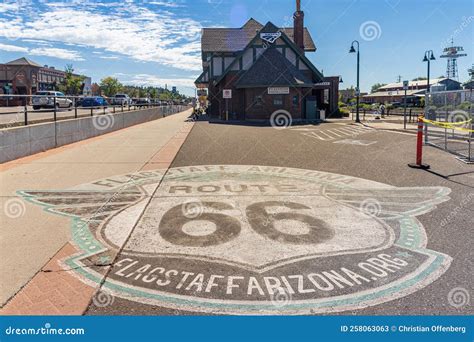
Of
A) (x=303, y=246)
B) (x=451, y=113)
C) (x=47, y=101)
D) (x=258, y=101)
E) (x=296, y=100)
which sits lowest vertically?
(x=303, y=246)

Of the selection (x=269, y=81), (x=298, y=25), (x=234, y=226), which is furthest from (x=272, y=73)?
(x=234, y=226)

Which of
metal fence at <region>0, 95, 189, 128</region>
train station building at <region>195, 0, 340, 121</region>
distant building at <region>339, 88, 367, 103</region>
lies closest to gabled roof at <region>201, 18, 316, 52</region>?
train station building at <region>195, 0, 340, 121</region>

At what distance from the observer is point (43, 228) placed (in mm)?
5402

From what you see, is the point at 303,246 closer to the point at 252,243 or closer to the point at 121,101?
the point at 252,243

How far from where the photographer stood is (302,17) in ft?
125

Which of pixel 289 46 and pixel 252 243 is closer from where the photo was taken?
pixel 252 243

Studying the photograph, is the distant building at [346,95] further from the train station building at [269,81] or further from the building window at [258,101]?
the building window at [258,101]

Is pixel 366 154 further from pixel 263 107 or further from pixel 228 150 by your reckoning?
pixel 263 107

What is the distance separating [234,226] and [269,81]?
87.7 ft

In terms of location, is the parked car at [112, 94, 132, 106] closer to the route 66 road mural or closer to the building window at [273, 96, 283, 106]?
the building window at [273, 96, 283, 106]

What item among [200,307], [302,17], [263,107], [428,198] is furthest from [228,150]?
[302,17]

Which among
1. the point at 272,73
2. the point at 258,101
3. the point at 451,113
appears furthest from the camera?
the point at 258,101

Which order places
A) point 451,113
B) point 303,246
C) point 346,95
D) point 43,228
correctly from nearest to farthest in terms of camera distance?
point 303,246 → point 43,228 → point 451,113 → point 346,95

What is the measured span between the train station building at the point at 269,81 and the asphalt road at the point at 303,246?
2273 centimetres
